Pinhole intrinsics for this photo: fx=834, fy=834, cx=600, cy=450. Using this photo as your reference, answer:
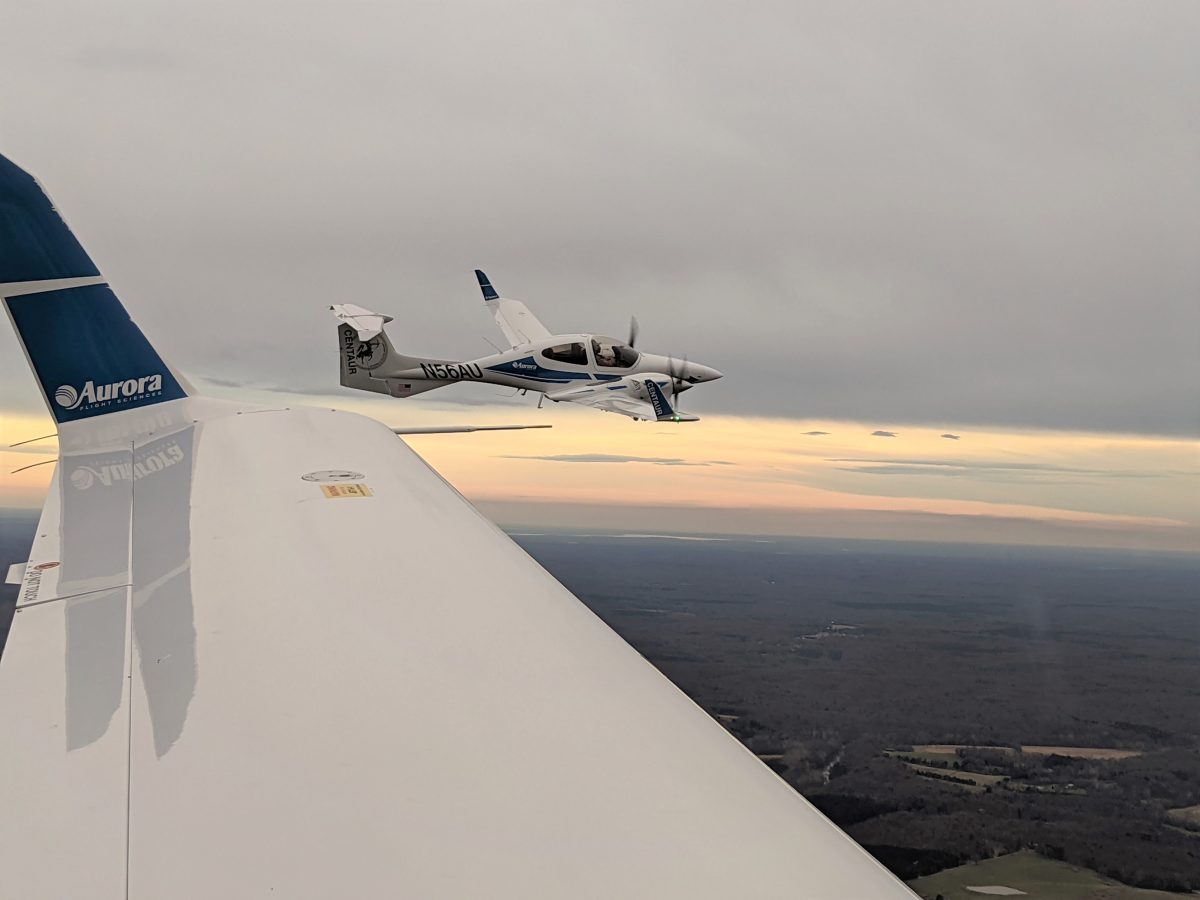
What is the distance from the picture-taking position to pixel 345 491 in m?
5.06

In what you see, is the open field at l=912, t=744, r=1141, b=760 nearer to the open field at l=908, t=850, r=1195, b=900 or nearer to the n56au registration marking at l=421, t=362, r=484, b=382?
the open field at l=908, t=850, r=1195, b=900

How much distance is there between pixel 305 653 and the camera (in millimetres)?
2863

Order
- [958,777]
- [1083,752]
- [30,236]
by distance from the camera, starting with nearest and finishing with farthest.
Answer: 1. [30,236]
2. [958,777]
3. [1083,752]

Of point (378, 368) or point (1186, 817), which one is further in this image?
point (1186, 817)

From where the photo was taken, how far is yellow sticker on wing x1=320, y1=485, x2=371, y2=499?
498 centimetres

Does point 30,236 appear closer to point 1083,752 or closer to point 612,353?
point 612,353

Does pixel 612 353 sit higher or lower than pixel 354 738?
higher

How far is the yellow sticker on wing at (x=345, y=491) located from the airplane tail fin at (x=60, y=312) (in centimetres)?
327

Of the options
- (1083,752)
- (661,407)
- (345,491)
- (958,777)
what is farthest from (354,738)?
(1083,752)

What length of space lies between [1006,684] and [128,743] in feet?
660

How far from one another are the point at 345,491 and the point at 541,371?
79.0 feet

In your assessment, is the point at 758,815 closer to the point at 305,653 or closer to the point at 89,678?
the point at 305,653

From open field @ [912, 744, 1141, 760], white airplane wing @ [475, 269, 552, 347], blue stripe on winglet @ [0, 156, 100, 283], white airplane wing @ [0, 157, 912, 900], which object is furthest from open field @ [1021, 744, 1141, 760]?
white airplane wing @ [0, 157, 912, 900]

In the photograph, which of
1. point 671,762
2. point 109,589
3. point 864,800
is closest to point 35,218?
point 109,589
